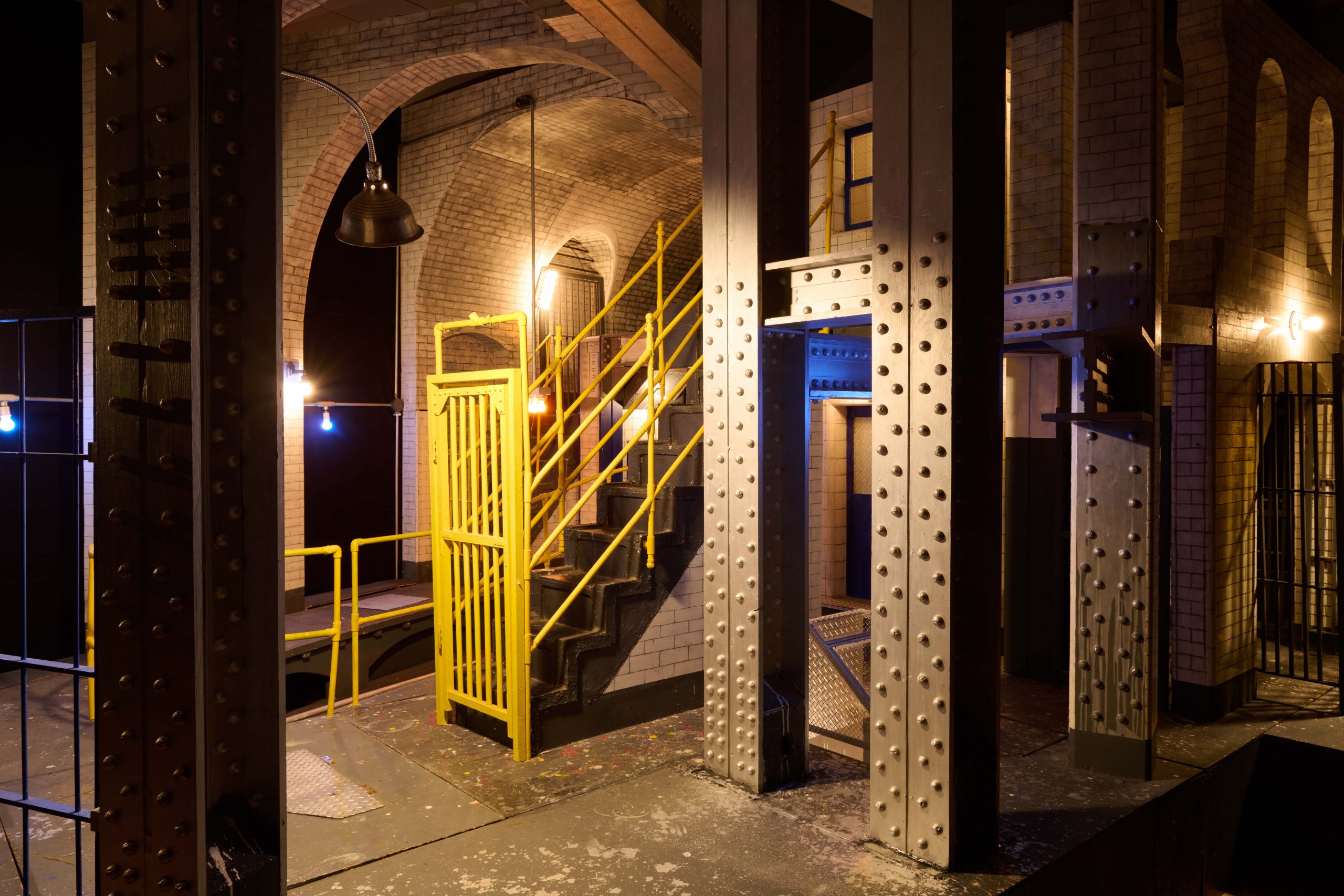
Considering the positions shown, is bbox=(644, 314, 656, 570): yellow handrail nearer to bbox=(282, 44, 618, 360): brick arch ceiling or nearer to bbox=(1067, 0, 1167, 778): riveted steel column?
bbox=(1067, 0, 1167, 778): riveted steel column

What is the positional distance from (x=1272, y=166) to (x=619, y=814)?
26.0ft

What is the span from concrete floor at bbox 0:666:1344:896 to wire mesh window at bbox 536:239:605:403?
407 inches

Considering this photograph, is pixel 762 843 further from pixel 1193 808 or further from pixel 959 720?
pixel 1193 808

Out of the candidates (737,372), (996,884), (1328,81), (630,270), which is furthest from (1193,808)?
(630,270)

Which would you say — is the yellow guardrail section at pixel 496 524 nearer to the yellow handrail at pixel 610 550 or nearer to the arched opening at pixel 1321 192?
the yellow handrail at pixel 610 550

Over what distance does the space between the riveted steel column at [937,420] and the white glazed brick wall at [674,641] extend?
2589 millimetres

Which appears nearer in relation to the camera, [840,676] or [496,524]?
[496,524]

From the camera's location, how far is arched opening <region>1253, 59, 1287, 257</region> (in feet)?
25.8

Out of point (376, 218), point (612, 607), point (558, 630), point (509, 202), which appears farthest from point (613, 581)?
point (509, 202)

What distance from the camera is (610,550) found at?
6160mm

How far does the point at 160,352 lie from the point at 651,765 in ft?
13.9

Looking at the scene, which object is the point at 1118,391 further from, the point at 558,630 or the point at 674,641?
the point at 558,630

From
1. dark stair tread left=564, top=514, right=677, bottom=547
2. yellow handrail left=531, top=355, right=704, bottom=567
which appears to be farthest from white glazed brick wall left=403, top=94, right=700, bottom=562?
dark stair tread left=564, top=514, right=677, bottom=547

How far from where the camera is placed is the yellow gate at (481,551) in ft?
18.9
